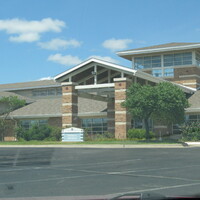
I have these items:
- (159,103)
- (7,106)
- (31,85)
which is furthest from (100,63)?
(31,85)

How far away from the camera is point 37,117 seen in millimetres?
44594

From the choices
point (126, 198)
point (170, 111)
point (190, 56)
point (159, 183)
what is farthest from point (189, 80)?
point (126, 198)

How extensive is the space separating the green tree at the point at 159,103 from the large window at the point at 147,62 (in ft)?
49.3

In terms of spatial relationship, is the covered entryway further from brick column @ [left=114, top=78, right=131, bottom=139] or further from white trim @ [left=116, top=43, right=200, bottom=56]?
white trim @ [left=116, top=43, right=200, bottom=56]

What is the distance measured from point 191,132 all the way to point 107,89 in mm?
9166

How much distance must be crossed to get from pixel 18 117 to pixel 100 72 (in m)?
12.5

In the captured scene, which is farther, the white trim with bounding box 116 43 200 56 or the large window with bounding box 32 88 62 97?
the large window with bounding box 32 88 62 97

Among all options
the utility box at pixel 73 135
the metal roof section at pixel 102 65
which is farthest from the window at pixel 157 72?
the utility box at pixel 73 135

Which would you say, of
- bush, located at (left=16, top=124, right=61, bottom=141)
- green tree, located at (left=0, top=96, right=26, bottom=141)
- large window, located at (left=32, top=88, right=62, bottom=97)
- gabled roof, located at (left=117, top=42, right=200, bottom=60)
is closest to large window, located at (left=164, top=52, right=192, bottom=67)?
gabled roof, located at (left=117, top=42, right=200, bottom=60)

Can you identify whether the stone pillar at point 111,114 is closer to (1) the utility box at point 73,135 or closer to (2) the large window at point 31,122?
(1) the utility box at point 73,135

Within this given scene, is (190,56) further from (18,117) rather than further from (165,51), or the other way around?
(18,117)

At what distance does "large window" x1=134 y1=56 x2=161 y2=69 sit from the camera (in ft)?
152

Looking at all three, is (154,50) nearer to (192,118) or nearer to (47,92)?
(192,118)

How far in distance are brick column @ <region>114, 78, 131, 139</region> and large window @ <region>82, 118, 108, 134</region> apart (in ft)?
21.7
